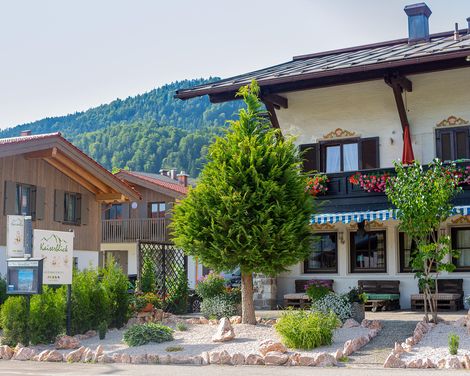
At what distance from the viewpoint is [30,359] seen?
49.0 feet

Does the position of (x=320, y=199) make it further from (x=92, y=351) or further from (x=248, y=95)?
(x=92, y=351)

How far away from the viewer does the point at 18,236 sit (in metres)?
16.6

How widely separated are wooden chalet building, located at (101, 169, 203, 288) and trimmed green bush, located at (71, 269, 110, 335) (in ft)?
77.7

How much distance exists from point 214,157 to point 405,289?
923 centimetres

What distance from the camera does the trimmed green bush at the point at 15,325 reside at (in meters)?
16.0

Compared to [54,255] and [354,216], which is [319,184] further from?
[54,255]

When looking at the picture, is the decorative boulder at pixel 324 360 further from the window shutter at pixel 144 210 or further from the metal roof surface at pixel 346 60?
the window shutter at pixel 144 210

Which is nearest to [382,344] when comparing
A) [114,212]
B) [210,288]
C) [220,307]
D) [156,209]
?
[220,307]

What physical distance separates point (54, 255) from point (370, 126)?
1176cm

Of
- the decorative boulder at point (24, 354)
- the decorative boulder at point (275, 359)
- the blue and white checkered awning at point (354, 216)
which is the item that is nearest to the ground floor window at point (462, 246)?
the blue and white checkered awning at point (354, 216)

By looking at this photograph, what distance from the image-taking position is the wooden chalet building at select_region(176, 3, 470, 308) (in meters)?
22.7

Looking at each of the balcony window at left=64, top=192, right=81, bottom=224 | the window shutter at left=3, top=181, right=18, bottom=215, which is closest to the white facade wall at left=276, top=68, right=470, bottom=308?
the balcony window at left=64, top=192, right=81, bottom=224

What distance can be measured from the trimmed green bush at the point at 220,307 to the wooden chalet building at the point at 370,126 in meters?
3.90

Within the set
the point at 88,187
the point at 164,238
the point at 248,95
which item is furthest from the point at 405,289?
the point at 164,238
